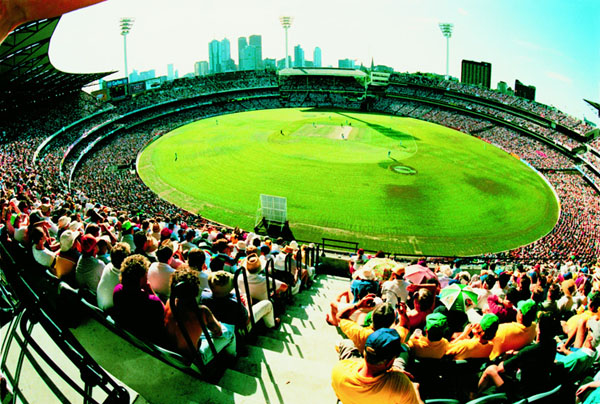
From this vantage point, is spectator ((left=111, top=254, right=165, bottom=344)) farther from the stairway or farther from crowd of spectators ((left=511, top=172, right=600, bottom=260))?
crowd of spectators ((left=511, top=172, right=600, bottom=260))

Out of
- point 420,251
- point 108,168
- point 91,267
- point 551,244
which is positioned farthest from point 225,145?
point 91,267

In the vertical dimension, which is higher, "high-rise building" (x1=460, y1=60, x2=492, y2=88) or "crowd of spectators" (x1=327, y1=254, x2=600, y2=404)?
"high-rise building" (x1=460, y1=60, x2=492, y2=88)

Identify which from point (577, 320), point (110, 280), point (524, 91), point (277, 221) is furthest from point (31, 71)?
point (524, 91)

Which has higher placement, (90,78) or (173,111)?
(90,78)

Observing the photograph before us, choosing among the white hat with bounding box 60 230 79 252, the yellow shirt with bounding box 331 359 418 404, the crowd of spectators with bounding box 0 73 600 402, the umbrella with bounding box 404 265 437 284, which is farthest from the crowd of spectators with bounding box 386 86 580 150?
the white hat with bounding box 60 230 79 252

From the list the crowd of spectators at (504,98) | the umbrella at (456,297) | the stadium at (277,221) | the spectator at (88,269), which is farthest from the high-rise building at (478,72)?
the spectator at (88,269)

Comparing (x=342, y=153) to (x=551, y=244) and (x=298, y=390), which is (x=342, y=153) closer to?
(x=551, y=244)
